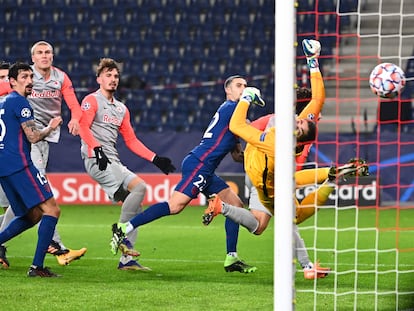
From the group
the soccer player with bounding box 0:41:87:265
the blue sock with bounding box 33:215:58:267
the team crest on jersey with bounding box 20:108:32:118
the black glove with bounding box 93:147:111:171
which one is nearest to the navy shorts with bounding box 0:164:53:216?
the blue sock with bounding box 33:215:58:267

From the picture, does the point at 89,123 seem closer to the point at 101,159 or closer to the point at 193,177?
the point at 101,159

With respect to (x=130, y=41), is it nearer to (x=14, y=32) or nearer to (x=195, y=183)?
(x=14, y=32)

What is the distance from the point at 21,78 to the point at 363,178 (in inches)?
321

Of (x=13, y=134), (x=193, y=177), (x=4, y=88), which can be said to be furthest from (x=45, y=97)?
(x=193, y=177)

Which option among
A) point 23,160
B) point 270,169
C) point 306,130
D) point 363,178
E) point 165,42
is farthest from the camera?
point 165,42

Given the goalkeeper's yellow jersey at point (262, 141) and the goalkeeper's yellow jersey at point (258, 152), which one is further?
the goalkeeper's yellow jersey at point (258, 152)

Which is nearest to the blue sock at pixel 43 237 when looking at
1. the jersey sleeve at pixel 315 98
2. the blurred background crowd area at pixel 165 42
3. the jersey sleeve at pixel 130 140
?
the jersey sleeve at pixel 130 140

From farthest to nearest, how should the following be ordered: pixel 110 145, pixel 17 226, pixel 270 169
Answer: pixel 110 145, pixel 17 226, pixel 270 169

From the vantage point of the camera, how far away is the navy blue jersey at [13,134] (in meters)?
7.42

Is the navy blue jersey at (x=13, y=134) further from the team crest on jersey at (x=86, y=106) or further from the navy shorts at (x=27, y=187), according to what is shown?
the team crest on jersey at (x=86, y=106)

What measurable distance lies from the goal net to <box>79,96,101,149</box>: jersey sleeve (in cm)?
194

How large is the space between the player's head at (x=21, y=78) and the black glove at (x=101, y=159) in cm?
110

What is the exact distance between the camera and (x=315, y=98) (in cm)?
694

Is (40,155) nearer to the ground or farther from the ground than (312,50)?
nearer to the ground
